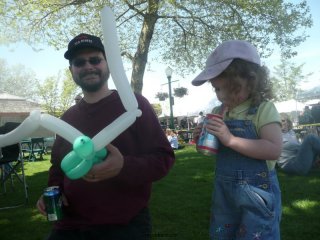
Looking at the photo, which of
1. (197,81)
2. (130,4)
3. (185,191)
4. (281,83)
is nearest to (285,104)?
(281,83)

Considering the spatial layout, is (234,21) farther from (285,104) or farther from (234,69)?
(285,104)

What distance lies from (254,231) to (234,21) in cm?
1164

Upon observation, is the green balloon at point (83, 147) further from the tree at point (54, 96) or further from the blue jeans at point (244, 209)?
the tree at point (54, 96)

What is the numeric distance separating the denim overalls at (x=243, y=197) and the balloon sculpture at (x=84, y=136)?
0.89 m

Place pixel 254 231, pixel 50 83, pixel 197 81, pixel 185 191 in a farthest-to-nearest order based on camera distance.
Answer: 1. pixel 50 83
2. pixel 185 191
3. pixel 197 81
4. pixel 254 231

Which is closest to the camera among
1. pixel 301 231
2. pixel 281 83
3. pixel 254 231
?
pixel 254 231

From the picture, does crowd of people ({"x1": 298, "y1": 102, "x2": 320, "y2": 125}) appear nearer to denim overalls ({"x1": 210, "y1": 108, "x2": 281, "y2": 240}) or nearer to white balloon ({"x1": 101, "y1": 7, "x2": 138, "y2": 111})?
denim overalls ({"x1": 210, "y1": 108, "x2": 281, "y2": 240})

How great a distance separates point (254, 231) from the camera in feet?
5.98

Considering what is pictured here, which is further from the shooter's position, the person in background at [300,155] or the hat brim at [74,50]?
the person in background at [300,155]

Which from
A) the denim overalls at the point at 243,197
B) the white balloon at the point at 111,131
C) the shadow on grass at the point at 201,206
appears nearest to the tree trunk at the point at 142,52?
the shadow on grass at the point at 201,206

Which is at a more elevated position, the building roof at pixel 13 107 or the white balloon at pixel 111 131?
the building roof at pixel 13 107

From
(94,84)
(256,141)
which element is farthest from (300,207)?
(94,84)

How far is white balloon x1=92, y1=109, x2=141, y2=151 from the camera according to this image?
128cm

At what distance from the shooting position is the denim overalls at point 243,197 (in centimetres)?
184
